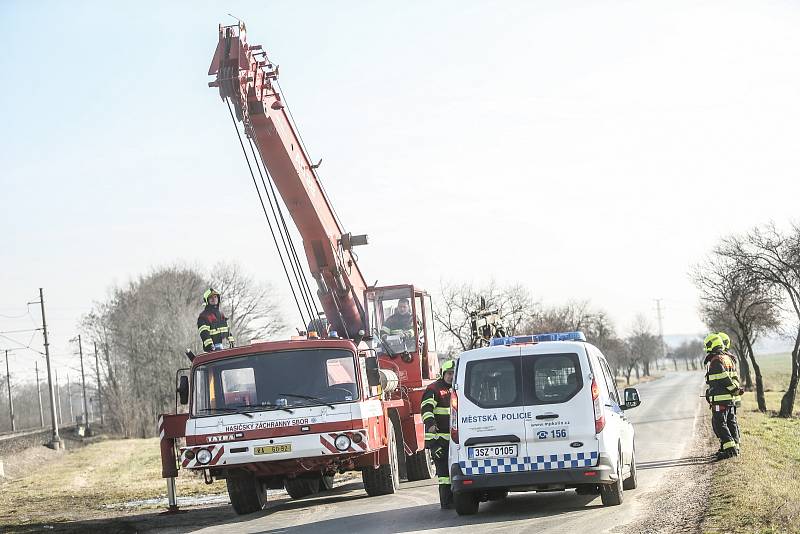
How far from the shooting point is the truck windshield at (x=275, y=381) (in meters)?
14.9

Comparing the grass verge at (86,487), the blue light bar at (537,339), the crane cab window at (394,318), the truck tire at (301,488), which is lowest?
the grass verge at (86,487)

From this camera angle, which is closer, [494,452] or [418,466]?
[494,452]

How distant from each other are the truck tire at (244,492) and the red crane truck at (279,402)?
0.01 metres

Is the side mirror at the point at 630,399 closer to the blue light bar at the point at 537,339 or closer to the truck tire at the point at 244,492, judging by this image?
the blue light bar at the point at 537,339

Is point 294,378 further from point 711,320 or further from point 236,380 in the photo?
point 711,320

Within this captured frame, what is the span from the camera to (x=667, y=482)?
51.0ft

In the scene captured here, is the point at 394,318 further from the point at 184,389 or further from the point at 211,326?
the point at 184,389

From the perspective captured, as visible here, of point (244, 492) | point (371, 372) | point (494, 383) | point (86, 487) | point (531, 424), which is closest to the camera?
point (531, 424)

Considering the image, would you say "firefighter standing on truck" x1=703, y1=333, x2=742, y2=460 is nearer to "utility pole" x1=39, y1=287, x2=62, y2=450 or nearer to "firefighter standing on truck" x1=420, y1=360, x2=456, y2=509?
"firefighter standing on truck" x1=420, y1=360, x2=456, y2=509

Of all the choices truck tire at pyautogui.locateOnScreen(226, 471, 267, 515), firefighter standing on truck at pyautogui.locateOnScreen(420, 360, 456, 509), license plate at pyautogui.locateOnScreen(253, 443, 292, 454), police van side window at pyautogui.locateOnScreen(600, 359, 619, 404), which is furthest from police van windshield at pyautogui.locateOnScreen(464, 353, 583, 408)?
truck tire at pyautogui.locateOnScreen(226, 471, 267, 515)

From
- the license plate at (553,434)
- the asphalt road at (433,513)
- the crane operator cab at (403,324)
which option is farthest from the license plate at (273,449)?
the crane operator cab at (403,324)

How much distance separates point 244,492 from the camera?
1539 cm

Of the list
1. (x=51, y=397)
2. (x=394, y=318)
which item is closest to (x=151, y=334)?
(x=51, y=397)

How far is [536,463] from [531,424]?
443 mm
